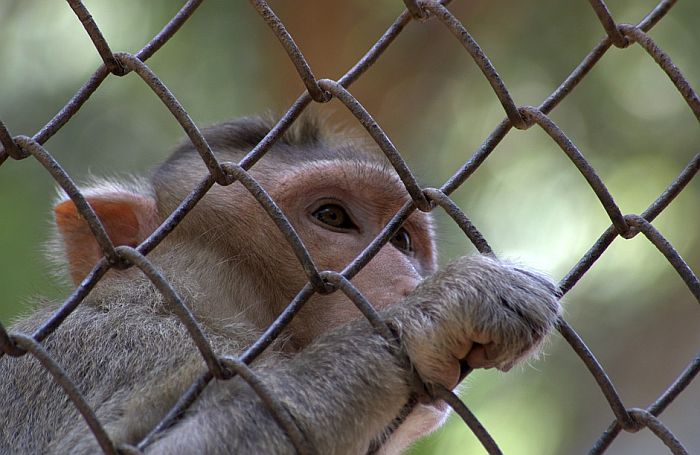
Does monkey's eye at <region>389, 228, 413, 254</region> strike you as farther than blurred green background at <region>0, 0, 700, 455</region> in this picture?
No

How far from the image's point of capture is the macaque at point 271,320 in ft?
8.21

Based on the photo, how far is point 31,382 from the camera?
10.4ft

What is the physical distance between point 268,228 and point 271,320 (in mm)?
406

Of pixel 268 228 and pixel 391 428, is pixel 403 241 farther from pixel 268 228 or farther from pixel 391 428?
pixel 391 428

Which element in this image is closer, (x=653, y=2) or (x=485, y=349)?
(x=485, y=349)

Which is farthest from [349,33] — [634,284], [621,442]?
[621,442]

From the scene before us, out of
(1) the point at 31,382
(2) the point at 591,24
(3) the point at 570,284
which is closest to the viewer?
(3) the point at 570,284

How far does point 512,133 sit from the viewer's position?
870 centimetres

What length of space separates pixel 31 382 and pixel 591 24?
20.9ft

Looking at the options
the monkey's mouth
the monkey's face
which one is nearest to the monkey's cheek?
the monkey's mouth

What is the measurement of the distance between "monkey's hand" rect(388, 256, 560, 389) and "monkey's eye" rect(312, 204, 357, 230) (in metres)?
1.24

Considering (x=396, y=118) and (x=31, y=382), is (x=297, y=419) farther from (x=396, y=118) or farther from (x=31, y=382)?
(x=396, y=118)

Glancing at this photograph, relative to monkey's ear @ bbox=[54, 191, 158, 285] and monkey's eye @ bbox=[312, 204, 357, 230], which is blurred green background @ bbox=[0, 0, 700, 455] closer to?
monkey's eye @ bbox=[312, 204, 357, 230]

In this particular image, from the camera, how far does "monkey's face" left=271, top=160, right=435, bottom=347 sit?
134 inches
